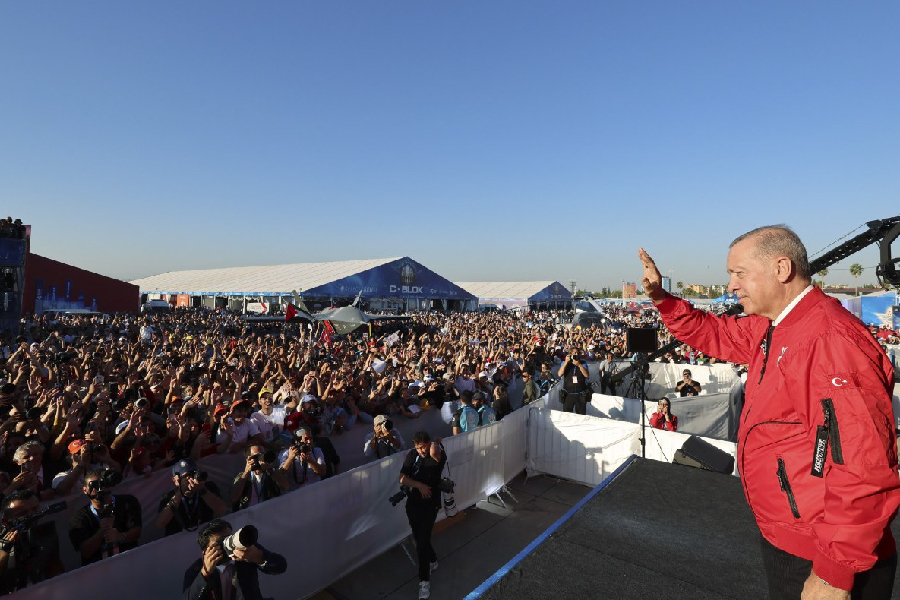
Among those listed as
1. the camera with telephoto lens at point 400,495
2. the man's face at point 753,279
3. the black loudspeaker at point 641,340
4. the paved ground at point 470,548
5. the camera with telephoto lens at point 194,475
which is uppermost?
the man's face at point 753,279

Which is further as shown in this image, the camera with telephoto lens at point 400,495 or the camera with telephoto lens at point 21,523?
the camera with telephoto lens at point 400,495

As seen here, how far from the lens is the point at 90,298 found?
3481 cm

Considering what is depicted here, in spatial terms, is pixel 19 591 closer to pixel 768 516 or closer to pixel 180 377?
pixel 768 516

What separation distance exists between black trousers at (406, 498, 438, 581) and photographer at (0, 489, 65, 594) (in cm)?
289

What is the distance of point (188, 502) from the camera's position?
153 inches

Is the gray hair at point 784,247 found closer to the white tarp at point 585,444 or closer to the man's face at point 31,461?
the man's face at point 31,461

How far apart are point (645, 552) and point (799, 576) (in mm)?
1274

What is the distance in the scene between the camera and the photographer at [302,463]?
16.0ft

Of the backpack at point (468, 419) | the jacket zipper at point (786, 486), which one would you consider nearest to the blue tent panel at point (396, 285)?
the backpack at point (468, 419)

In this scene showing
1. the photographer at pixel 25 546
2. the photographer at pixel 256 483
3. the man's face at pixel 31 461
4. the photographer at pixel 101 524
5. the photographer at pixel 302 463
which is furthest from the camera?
the photographer at pixel 302 463

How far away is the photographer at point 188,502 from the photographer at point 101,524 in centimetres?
25

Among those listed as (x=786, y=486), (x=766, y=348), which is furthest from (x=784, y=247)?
(x=786, y=486)

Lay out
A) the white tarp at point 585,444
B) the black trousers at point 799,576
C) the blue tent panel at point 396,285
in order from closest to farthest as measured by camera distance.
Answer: the black trousers at point 799,576 → the white tarp at point 585,444 → the blue tent panel at point 396,285

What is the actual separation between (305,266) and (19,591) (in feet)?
160
